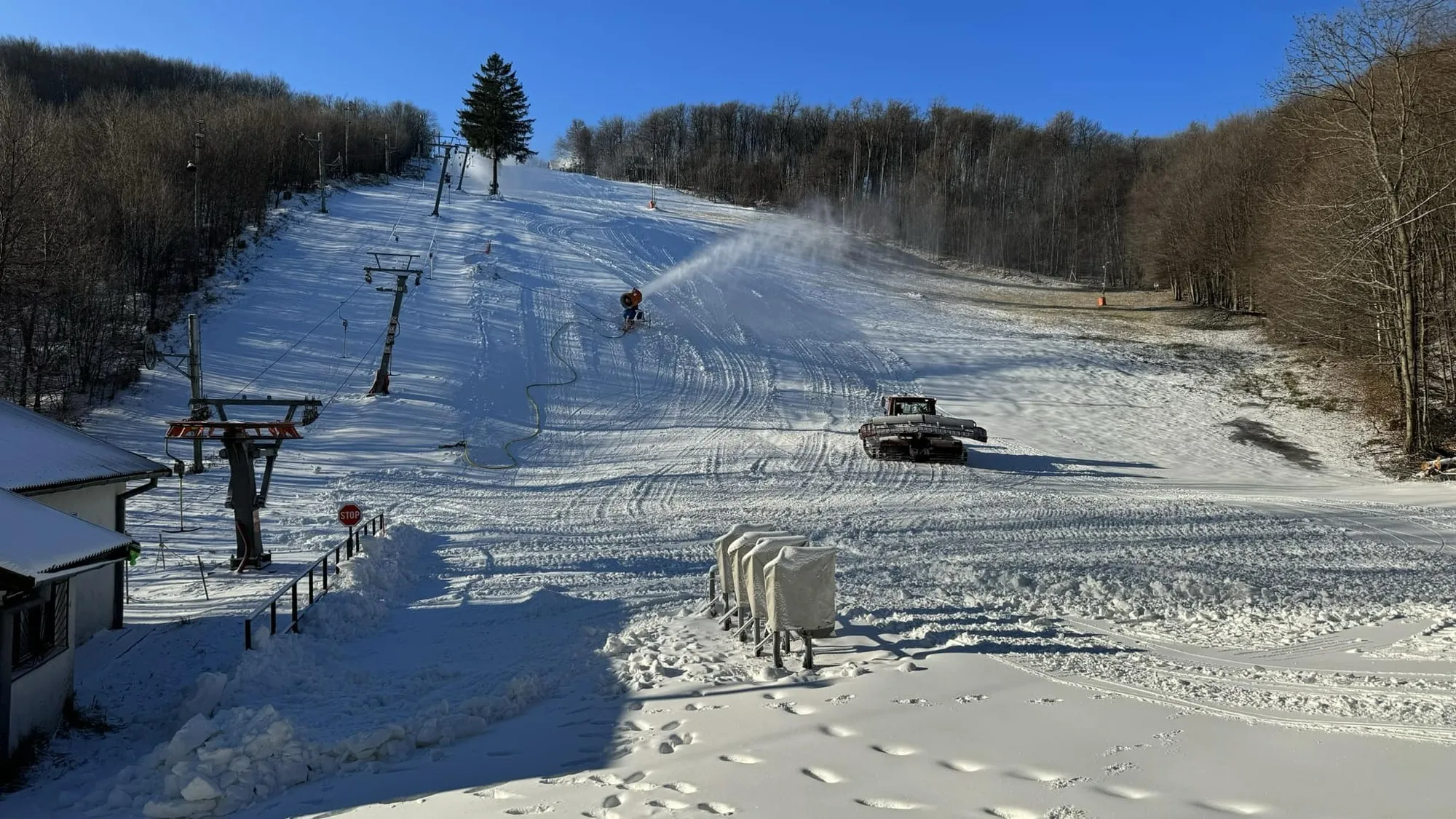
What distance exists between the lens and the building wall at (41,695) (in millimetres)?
7707

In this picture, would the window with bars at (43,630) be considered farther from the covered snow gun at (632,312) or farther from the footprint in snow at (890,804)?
the covered snow gun at (632,312)

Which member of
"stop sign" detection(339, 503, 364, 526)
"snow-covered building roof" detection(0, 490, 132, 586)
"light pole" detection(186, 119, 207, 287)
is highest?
"light pole" detection(186, 119, 207, 287)

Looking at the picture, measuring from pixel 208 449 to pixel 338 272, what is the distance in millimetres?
20183

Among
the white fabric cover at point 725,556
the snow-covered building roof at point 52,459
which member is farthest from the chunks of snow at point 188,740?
the white fabric cover at point 725,556

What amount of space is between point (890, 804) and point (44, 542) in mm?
7808

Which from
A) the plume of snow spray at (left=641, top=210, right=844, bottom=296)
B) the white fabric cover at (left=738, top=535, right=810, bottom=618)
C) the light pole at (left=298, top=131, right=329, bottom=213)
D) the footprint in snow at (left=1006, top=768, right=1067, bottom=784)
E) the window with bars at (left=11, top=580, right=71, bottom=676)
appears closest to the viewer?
the footprint in snow at (left=1006, top=768, right=1067, bottom=784)

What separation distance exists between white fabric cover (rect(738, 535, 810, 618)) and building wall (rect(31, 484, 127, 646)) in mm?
7752

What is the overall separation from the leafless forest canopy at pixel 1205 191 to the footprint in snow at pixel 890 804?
40.3 feet

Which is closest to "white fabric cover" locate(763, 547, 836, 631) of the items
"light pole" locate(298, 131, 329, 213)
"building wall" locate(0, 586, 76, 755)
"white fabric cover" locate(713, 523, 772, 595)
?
"white fabric cover" locate(713, 523, 772, 595)

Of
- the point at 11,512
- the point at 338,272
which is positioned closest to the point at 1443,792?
the point at 11,512

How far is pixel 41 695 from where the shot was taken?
818 cm

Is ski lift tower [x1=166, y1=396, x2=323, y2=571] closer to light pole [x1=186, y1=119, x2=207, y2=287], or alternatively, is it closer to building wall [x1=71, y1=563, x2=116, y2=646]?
building wall [x1=71, y1=563, x2=116, y2=646]

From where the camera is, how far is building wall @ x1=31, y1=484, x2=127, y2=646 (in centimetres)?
1077

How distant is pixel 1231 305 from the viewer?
158ft
